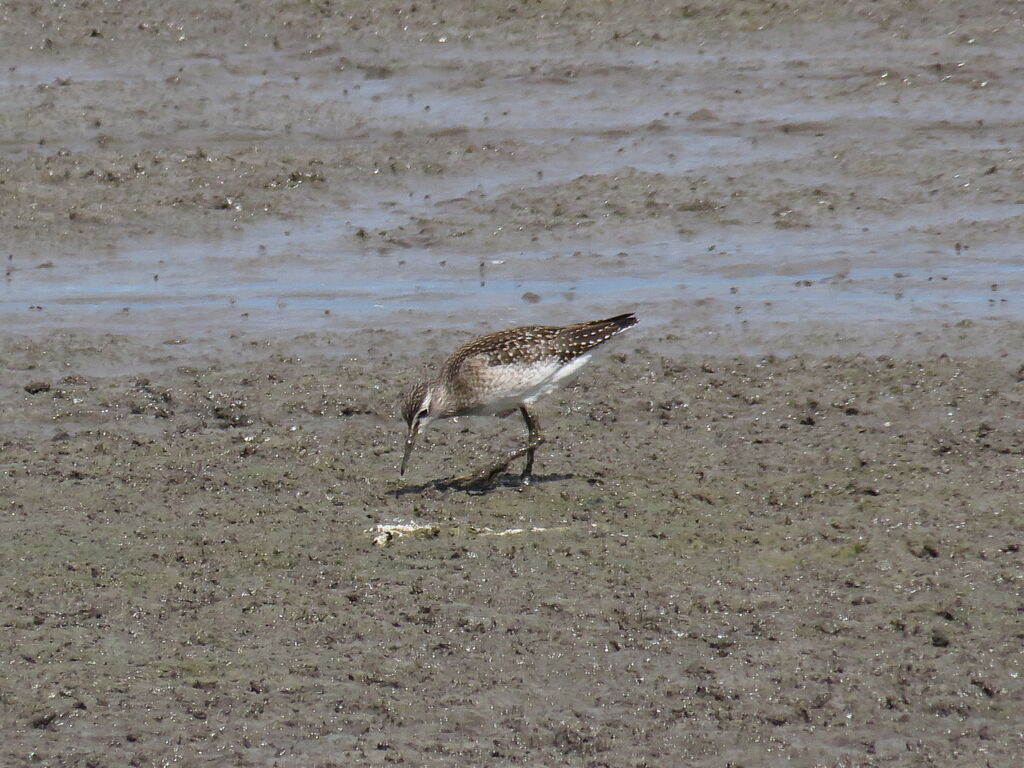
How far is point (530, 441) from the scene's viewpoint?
9297mm

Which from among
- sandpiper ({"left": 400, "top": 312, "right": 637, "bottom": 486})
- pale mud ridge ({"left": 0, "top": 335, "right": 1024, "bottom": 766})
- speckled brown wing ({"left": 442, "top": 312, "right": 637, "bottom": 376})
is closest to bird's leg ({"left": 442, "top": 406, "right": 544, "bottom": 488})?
sandpiper ({"left": 400, "top": 312, "right": 637, "bottom": 486})

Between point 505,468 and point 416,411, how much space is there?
0.59 meters

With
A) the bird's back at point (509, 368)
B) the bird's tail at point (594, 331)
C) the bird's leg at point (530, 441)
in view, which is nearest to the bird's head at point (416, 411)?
the bird's back at point (509, 368)

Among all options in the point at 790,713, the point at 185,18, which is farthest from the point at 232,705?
the point at 185,18

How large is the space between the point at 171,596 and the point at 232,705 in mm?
1119

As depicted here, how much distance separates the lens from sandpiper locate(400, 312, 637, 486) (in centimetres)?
900

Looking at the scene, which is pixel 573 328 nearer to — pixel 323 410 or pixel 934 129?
pixel 323 410

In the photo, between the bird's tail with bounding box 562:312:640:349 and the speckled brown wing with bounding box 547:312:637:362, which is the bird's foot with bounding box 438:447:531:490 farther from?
the bird's tail with bounding box 562:312:640:349

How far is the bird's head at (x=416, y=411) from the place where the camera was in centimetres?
891

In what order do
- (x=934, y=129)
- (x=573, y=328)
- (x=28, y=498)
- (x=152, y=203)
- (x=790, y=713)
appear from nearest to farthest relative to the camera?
(x=790, y=713), (x=28, y=498), (x=573, y=328), (x=152, y=203), (x=934, y=129)

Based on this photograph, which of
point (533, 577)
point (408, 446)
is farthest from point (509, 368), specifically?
point (533, 577)

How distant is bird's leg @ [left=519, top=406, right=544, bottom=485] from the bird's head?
61 cm

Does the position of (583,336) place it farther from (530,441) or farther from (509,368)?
(530,441)

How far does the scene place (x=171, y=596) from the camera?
7398mm
